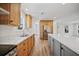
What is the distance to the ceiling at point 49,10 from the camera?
6.45 ft

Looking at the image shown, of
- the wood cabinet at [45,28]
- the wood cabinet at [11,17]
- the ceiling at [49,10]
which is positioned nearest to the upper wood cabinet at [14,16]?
the wood cabinet at [11,17]

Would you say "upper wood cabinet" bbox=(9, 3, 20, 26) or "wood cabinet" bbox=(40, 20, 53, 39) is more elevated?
"upper wood cabinet" bbox=(9, 3, 20, 26)

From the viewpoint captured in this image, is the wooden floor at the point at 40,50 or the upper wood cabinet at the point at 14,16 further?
the upper wood cabinet at the point at 14,16

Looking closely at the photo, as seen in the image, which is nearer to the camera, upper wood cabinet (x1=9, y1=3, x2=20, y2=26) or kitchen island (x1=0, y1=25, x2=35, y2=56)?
kitchen island (x1=0, y1=25, x2=35, y2=56)

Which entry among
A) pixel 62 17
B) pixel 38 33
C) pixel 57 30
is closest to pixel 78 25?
pixel 62 17

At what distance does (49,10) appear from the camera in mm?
2152

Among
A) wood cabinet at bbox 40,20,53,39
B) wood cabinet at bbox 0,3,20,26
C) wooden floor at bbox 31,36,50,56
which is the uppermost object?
wood cabinet at bbox 0,3,20,26

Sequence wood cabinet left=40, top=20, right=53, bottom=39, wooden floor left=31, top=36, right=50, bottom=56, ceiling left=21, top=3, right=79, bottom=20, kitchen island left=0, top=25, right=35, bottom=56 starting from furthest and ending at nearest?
wood cabinet left=40, top=20, right=53, bottom=39
wooden floor left=31, top=36, right=50, bottom=56
ceiling left=21, top=3, right=79, bottom=20
kitchen island left=0, top=25, right=35, bottom=56

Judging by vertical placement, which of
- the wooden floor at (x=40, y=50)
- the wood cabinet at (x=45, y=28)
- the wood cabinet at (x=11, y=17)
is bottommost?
the wooden floor at (x=40, y=50)

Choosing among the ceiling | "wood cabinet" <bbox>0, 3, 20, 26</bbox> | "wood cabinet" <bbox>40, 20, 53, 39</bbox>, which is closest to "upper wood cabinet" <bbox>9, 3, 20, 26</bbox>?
"wood cabinet" <bbox>0, 3, 20, 26</bbox>

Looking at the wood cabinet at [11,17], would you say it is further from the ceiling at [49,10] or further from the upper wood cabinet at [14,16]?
the ceiling at [49,10]

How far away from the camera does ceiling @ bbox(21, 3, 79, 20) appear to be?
197 centimetres

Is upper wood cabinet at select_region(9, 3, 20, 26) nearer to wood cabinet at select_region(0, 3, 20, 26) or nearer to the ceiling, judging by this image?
wood cabinet at select_region(0, 3, 20, 26)

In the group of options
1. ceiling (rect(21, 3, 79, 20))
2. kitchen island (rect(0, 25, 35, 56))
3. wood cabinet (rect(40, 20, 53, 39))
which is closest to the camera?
kitchen island (rect(0, 25, 35, 56))
